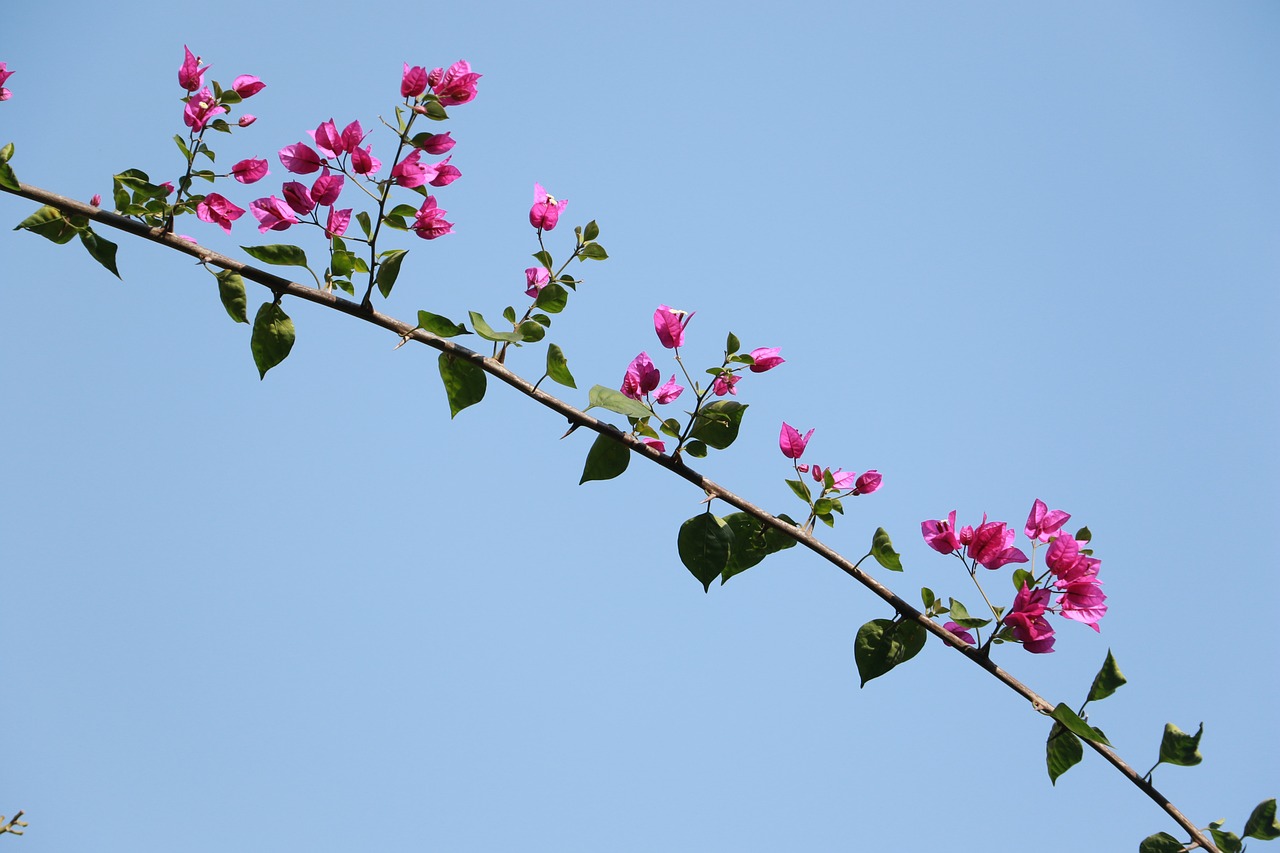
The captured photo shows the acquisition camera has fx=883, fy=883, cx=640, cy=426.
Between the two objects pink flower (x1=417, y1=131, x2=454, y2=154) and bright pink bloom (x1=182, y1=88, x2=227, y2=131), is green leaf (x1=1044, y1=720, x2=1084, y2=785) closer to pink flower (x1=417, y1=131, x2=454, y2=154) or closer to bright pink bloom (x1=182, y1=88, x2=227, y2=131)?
pink flower (x1=417, y1=131, x2=454, y2=154)

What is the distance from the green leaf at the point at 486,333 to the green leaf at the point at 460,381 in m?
0.04

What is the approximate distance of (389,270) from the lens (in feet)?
3.78

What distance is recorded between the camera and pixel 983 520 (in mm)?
1307

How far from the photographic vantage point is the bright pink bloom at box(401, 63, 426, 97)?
1.18 m

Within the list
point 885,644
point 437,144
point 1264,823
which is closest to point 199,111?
point 437,144

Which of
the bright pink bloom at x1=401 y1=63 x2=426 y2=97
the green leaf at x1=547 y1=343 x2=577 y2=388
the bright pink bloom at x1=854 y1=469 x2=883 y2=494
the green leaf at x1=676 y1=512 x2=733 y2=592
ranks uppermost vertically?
the bright pink bloom at x1=401 y1=63 x2=426 y2=97

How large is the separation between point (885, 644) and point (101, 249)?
1.25 metres

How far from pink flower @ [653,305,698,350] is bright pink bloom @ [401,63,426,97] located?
1.49 feet

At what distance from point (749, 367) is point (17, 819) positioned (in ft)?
7.31

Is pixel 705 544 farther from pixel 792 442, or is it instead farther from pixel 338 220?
pixel 338 220

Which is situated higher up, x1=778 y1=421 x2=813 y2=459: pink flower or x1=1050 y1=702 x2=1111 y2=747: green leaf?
x1=778 y1=421 x2=813 y2=459: pink flower

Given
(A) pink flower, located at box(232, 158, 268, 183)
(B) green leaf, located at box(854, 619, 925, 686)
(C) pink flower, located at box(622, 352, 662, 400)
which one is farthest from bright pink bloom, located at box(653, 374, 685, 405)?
(A) pink flower, located at box(232, 158, 268, 183)

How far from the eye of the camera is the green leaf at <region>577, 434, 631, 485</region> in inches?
47.2

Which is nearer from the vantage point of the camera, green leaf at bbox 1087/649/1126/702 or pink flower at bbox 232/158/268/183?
green leaf at bbox 1087/649/1126/702
